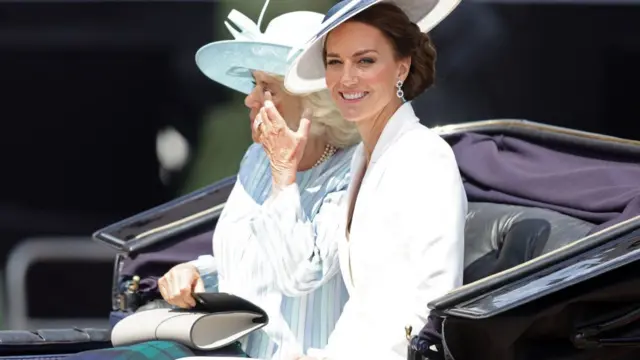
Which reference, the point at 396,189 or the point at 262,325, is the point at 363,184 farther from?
the point at 262,325

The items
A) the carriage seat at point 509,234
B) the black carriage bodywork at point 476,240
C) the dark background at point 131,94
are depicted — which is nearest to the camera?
the black carriage bodywork at point 476,240

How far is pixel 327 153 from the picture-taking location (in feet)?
10.9

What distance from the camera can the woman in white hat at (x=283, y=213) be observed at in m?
3.09

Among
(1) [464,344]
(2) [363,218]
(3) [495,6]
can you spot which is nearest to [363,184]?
(2) [363,218]

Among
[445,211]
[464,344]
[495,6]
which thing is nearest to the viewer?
[464,344]

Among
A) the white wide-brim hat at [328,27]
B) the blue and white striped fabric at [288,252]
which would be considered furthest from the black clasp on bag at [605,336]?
the white wide-brim hat at [328,27]

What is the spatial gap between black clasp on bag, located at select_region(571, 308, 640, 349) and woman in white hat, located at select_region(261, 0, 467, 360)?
31 cm

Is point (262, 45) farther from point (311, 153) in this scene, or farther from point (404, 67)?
point (404, 67)

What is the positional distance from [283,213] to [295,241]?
7 cm

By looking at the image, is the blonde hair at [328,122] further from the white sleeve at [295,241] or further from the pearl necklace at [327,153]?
the white sleeve at [295,241]

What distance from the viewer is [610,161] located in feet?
10.5

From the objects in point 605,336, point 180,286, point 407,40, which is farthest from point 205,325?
point 605,336

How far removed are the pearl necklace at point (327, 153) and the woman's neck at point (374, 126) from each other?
312mm

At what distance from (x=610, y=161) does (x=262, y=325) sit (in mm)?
896
